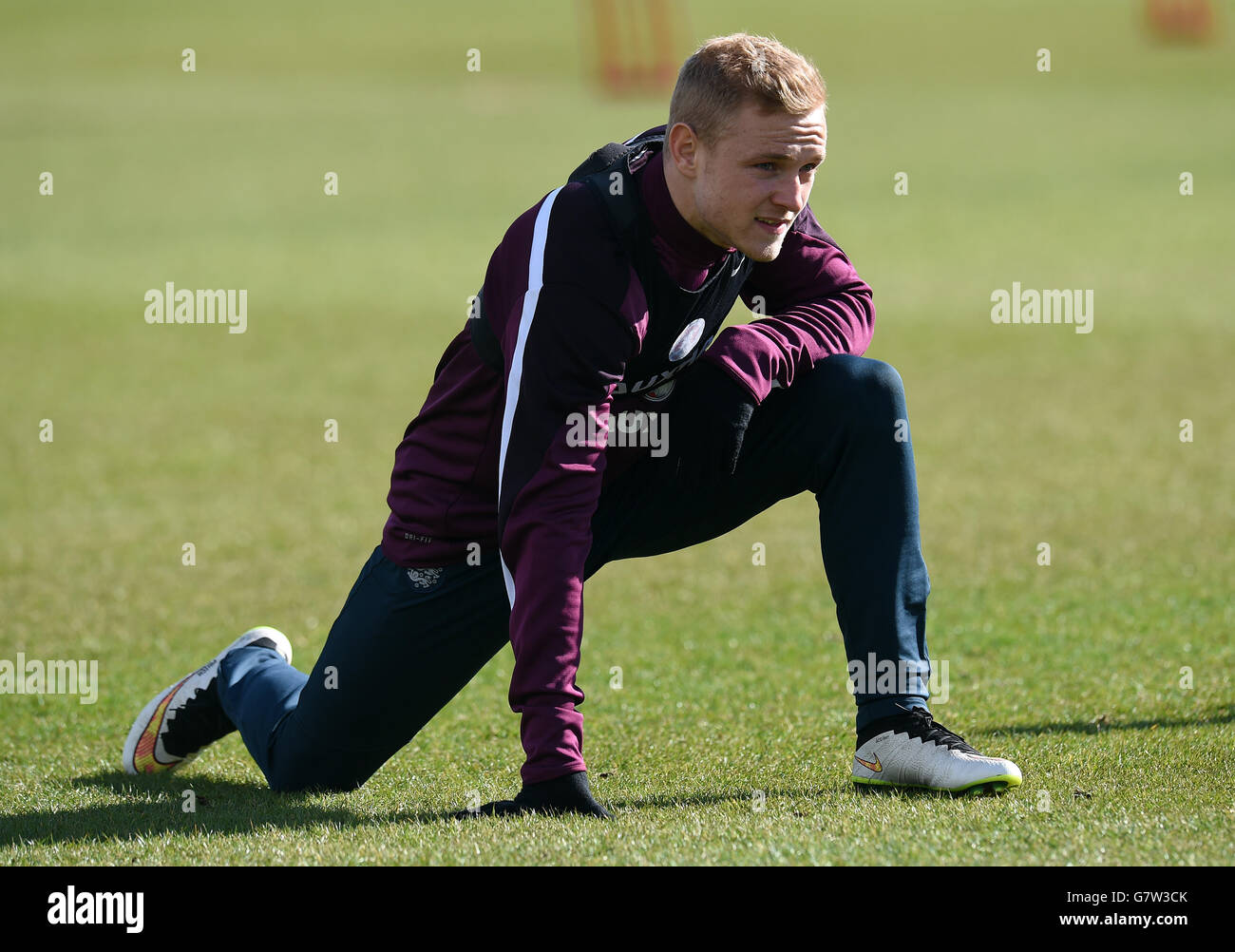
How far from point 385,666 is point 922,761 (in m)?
1.60

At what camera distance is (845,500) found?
4539 mm

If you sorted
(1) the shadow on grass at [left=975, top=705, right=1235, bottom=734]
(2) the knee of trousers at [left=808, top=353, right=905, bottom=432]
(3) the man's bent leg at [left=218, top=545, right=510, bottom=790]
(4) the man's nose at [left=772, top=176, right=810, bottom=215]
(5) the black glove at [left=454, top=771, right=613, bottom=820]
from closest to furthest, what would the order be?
(5) the black glove at [left=454, top=771, right=613, bottom=820] < (4) the man's nose at [left=772, top=176, right=810, bottom=215] < (2) the knee of trousers at [left=808, top=353, right=905, bottom=432] < (3) the man's bent leg at [left=218, top=545, right=510, bottom=790] < (1) the shadow on grass at [left=975, top=705, right=1235, bottom=734]

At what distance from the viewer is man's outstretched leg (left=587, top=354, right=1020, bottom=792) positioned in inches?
174

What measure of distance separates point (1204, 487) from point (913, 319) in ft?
24.1

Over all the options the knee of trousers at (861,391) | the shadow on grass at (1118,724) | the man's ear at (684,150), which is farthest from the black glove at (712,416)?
the shadow on grass at (1118,724)

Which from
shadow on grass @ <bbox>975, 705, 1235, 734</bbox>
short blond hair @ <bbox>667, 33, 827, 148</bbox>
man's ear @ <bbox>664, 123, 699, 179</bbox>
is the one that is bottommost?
shadow on grass @ <bbox>975, 705, 1235, 734</bbox>

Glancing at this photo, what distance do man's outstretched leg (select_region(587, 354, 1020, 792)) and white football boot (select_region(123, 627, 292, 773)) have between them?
1.60 m

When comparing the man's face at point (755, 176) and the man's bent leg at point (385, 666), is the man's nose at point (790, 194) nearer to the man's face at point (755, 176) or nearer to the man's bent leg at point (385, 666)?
the man's face at point (755, 176)

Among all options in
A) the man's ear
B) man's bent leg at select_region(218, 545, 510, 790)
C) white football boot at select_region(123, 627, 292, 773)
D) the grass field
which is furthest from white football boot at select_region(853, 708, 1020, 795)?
white football boot at select_region(123, 627, 292, 773)

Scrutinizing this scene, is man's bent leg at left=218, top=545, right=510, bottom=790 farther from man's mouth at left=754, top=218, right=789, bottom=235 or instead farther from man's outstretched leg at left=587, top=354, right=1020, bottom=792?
man's mouth at left=754, top=218, right=789, bottom=235

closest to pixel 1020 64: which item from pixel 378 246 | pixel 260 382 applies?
pixel 378 246

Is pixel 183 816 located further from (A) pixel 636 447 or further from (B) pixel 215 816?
(A) pixel 636 447

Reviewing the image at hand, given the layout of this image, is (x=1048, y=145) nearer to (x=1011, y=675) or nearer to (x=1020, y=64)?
(x=1020, y=64)
